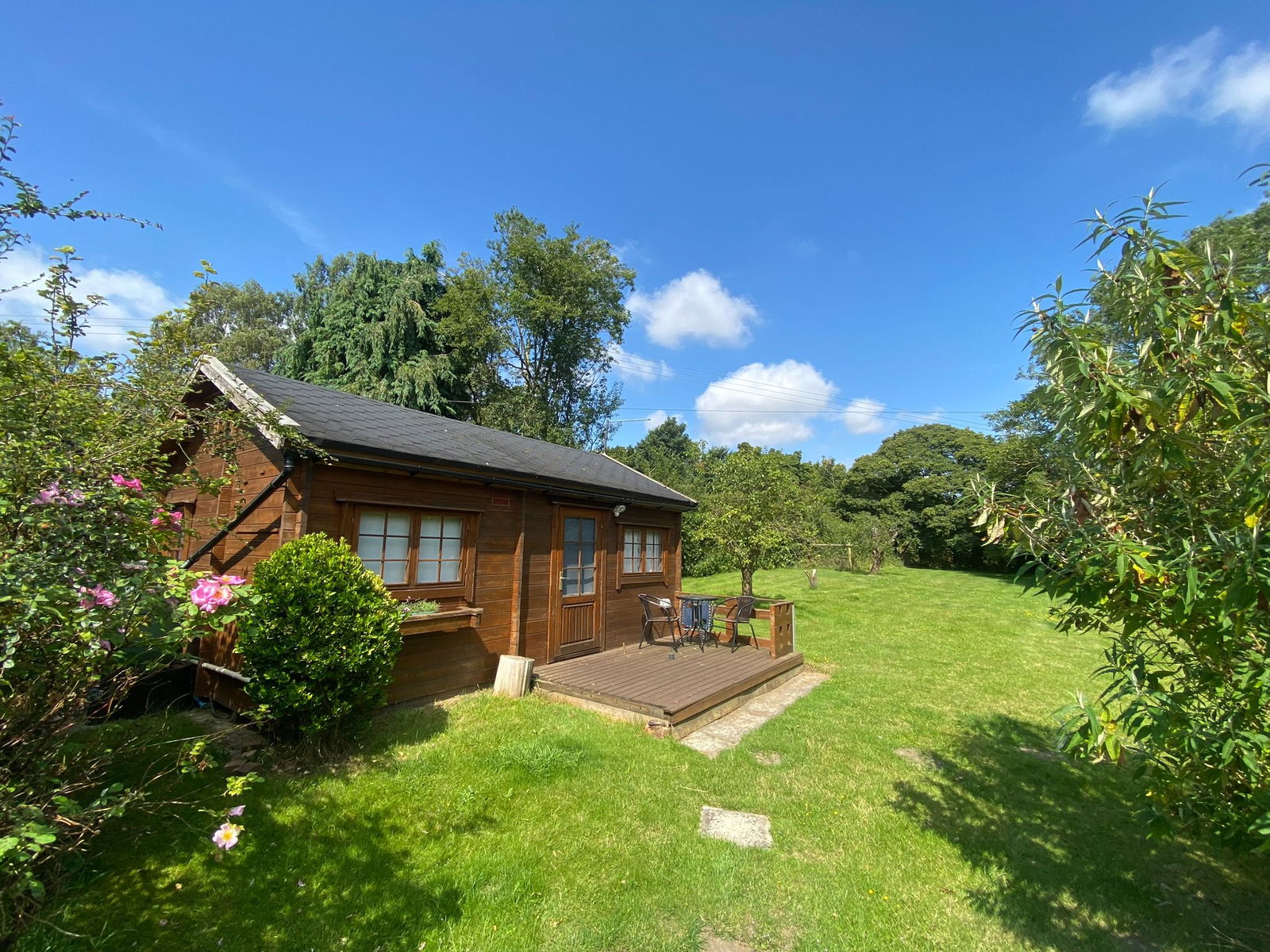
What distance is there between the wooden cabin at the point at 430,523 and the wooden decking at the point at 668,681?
678 mm

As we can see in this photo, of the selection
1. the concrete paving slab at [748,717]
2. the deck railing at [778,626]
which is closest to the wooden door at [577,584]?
the concrete paving slab at [748,717]

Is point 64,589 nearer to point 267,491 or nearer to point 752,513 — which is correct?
point 267,491

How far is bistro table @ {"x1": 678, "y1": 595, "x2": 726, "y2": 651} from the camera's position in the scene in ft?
29.4

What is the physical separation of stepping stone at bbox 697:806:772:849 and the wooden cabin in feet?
10.8

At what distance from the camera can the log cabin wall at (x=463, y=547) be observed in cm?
521

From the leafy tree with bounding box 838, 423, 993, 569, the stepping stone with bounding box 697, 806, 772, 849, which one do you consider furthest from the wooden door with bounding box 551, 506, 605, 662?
the leafy tree with bounding box 838, 423, 993, 569

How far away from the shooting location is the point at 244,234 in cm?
1138

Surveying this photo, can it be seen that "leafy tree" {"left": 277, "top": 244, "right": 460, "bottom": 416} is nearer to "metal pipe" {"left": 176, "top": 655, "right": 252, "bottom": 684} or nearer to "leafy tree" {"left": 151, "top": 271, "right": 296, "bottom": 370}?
"leafy tree" {"left": 151, "top": 271, "right": 296, "bottom": 370}

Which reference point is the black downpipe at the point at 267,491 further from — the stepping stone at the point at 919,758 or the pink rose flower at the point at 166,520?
the stepping stone at the point at 919,758

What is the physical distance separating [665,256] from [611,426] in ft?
30.8

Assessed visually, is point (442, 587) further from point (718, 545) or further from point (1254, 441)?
point (718, 545)

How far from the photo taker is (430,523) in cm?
611

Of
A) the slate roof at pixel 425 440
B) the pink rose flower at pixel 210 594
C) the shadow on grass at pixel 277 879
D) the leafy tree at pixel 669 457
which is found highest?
the leafy tree at pixel 669 457

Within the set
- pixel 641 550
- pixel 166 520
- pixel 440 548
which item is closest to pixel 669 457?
pixel 641 550
